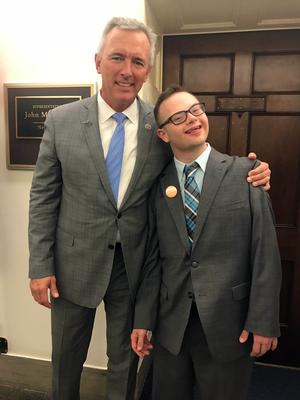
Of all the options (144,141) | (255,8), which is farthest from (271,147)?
(144,141)

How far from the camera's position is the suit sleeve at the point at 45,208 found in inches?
51.8

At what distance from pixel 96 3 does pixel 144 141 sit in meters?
0.72

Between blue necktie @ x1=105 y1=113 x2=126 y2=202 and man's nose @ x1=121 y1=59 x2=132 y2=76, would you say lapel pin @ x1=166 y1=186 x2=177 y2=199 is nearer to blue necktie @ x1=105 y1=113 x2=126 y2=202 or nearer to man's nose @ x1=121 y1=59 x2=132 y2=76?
blue necktie @ x1=105 y1=113 x2=126 y2=202

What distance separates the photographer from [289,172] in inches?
79.4

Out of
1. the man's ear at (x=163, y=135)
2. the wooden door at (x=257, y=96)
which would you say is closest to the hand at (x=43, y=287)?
the man's ear at (x=163, y=135)

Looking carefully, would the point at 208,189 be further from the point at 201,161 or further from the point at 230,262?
the point at 230,262

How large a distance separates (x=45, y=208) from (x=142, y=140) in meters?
0.43

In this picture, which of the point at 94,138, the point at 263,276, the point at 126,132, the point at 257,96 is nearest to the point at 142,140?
the point at 126,132

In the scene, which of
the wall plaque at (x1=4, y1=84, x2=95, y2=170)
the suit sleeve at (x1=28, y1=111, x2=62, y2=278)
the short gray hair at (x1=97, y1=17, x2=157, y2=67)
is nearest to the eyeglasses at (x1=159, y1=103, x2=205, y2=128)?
the short gray hair at (x1=97, y1=17, x2=157, y2=67)

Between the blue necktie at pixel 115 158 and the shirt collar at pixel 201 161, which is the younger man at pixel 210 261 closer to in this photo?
the shirt collar at pixel 201 161

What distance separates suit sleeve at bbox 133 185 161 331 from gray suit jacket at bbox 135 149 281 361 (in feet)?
0.38

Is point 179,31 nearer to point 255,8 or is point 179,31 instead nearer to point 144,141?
point 255,8

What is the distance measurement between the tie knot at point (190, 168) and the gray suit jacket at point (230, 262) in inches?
1.8

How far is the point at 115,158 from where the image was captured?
1.30m
